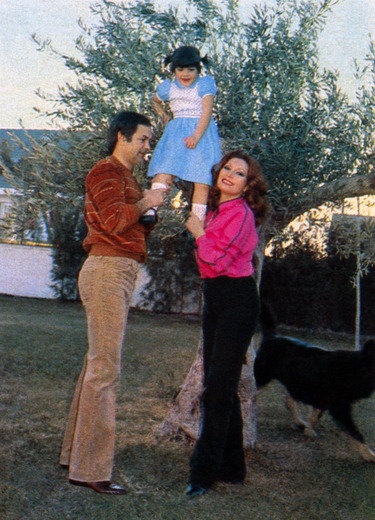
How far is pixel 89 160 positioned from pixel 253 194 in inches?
84.1

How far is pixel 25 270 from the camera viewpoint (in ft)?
69.0

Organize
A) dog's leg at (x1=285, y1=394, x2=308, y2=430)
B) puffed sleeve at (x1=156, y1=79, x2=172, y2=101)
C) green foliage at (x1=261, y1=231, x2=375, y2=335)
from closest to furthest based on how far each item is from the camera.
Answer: puffed sleeve at (x1=156, y1=79, x2=172, y2=101), dog's leg at (x1=285, y1=394, x2=308, y2=430), green foliage at (x1=261, y1=231, x2=375, y2=335)

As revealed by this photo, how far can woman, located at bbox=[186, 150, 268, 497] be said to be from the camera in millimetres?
3785

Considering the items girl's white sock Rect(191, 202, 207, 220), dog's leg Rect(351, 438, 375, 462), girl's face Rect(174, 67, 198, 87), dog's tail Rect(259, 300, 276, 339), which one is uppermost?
girl's face Rect(174, 67, 198, 87)

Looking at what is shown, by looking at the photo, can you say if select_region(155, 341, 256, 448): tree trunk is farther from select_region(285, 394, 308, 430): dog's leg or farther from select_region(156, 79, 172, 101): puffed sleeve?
select_region(156, 79, 172, 101): puffed sleeve

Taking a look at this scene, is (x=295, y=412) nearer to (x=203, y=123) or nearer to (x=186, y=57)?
(x=203, y=123)

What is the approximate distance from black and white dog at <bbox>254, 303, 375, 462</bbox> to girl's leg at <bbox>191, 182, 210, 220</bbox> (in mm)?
2304

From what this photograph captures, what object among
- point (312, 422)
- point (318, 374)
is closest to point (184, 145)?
point (318, 374)

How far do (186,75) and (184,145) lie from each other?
0.57m

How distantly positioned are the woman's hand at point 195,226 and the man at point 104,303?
0.34m

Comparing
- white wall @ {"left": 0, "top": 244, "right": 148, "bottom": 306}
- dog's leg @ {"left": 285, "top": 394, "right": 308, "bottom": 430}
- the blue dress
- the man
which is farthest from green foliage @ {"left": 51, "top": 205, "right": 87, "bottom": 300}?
the man

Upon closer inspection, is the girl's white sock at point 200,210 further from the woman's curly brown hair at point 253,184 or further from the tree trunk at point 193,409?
the tree trunk at point 193,409

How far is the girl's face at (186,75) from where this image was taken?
167 inches

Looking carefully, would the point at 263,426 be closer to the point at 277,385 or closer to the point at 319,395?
the point at 319,395
